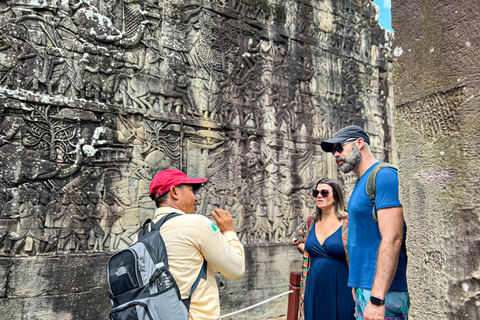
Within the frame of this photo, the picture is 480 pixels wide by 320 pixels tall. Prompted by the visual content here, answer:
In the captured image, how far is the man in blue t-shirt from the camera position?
2.11m

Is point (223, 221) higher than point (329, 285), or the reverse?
point (223, 221)

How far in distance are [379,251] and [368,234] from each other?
0.49 feet

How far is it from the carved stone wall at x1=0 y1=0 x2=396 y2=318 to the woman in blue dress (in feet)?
10.0

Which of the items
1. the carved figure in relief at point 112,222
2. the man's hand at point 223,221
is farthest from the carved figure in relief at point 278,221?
the man's hand at point 223,221

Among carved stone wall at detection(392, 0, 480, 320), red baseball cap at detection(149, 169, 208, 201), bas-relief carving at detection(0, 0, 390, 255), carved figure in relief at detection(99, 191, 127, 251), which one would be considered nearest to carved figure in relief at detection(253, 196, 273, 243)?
bas-relief carving at detection(0, 0, 390, 255)

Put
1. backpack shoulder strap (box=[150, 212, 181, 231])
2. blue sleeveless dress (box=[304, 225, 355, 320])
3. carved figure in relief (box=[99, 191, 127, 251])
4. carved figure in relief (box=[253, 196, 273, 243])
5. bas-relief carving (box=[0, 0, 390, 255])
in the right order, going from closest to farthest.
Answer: backpack shoulder strap (box=[150, 212, 181, 231]) < blue sleeveless dress (box=[304, 225, 355, 320]) < bas-relief carving (box=[0, 0, 390, 255]) < carved figure in relief (box=[99, 191, 127, 251]) < carved figure in relief (box=[253, 196, 273, 243])

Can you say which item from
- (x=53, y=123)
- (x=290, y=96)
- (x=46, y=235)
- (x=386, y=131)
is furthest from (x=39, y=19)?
(x=386, y=131)

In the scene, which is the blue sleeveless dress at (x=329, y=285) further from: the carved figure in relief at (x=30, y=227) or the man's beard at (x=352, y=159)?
the carved figure in relief at (x=30, y=227)

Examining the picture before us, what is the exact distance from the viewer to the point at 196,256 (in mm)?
2320

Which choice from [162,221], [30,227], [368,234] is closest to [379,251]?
[368,234]

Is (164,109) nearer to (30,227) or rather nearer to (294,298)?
(30,227)

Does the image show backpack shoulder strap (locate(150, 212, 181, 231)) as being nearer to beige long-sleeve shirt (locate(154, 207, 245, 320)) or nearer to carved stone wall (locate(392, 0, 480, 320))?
beige long-sleeve shirt (locate(154, 207, 245, 320))

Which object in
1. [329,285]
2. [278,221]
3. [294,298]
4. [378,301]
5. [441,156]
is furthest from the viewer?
[278,221]

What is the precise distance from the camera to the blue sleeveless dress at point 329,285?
3.31 m
